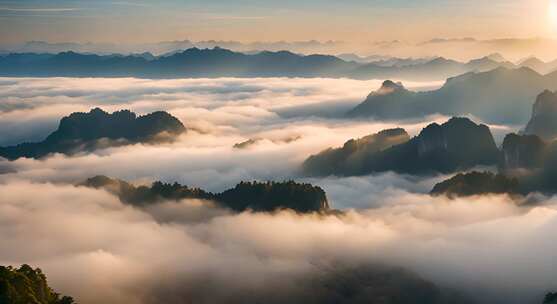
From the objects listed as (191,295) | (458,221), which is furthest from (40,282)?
(458,221)

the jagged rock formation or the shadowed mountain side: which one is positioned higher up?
the jagged rock formation

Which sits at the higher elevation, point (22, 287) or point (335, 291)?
point (22, 287)

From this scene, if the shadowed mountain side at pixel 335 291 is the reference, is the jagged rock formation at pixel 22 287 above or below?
above

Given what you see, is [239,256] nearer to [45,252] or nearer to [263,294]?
[263,294]

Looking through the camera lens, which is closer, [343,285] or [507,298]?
[507,298]

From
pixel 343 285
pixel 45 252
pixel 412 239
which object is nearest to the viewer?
pixel 343 285

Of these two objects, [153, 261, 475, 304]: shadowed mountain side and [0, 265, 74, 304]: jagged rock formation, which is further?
[153, 261, 475, 304]: shadowed mountain side

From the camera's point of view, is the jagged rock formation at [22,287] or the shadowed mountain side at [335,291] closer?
the jagged rock formation at [22,287]

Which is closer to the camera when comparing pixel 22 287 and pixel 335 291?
pixel 22 287
